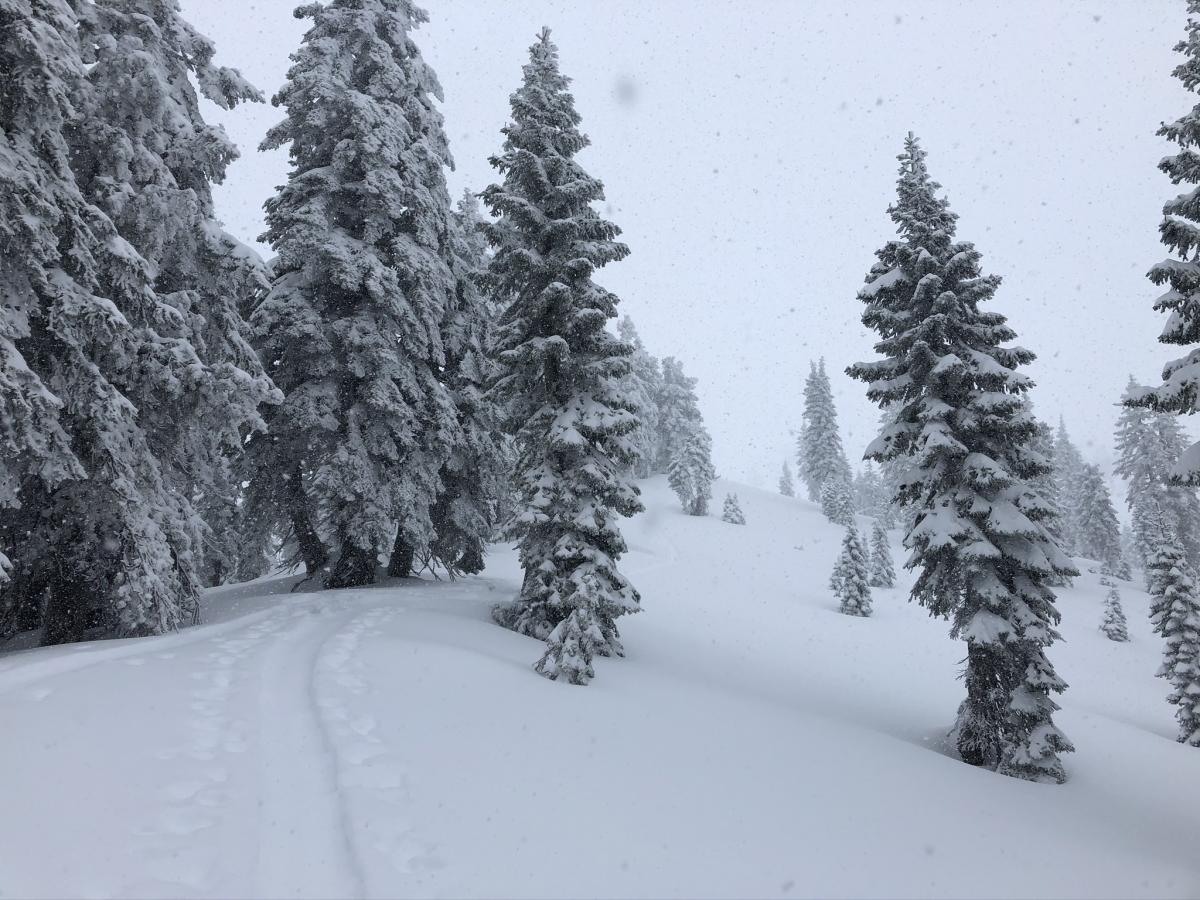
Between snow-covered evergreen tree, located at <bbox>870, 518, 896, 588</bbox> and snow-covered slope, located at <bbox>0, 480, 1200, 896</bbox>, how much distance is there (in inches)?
1018

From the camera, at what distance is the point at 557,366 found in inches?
588

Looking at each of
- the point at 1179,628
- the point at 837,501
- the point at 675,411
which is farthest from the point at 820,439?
the point at 1179,628

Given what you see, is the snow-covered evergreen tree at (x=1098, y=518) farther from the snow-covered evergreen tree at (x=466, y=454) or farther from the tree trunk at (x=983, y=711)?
the snow-covered evergreen tree at (x=466, y=454)

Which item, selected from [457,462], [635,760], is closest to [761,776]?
[635,760]

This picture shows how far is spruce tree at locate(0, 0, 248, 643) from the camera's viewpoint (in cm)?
912

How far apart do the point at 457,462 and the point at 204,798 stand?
1300 centimetres

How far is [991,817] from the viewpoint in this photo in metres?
8.95

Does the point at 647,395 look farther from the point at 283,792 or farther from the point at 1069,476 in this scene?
the point at 283,792

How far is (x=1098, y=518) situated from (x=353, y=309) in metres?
62.0

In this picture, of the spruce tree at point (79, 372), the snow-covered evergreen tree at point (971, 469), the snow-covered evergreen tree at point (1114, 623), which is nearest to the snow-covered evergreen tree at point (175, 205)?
the spruce tree at point (79, 372)

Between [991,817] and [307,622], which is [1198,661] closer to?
[991,817]

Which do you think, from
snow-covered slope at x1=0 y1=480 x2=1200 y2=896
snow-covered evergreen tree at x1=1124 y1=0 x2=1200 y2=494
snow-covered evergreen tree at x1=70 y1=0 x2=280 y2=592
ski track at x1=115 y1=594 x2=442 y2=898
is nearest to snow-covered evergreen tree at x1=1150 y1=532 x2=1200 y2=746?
snow-covered slope at x1=0 y1=480 x2=1200 y2=896

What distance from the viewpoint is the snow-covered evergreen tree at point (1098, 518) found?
54.2m

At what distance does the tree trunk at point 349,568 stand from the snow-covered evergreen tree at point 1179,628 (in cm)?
2626
